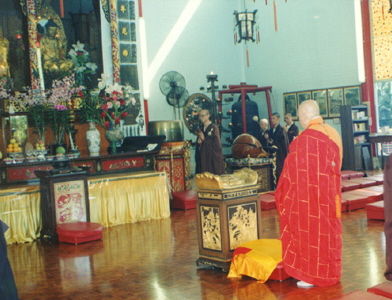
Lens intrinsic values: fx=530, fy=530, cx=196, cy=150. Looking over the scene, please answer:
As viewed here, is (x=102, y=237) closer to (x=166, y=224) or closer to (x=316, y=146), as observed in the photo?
(x=166, y=224)

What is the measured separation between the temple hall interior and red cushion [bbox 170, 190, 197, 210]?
0.09 feet

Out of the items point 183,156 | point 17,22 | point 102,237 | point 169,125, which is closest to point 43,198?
point 102,237

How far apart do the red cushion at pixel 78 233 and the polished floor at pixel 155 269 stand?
0.34 ft

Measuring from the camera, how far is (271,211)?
773 cm

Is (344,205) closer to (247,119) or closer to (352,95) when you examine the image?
(352,95)

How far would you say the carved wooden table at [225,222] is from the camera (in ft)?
15.1

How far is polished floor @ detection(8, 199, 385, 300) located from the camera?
4129mm

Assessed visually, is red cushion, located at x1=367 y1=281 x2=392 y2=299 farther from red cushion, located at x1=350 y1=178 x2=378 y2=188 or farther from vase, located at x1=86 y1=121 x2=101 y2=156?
red cushion, located at x1=350 y1=178 x2=378 y2=188

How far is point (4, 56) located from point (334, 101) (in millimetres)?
7593

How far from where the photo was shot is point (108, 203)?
288 inches

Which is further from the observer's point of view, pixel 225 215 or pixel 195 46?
pixel 195 46

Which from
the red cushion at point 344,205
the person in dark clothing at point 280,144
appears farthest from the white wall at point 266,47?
the red cushion at point 344,205

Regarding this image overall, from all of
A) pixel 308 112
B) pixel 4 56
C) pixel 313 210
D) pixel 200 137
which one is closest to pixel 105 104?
pixel 200 137

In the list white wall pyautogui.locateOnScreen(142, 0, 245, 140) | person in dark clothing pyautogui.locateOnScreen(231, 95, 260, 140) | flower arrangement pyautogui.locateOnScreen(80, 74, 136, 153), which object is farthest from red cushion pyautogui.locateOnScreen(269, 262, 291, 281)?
person in dark clothing pyautogui.locateOnScreen(231, 95, 260, 140)
